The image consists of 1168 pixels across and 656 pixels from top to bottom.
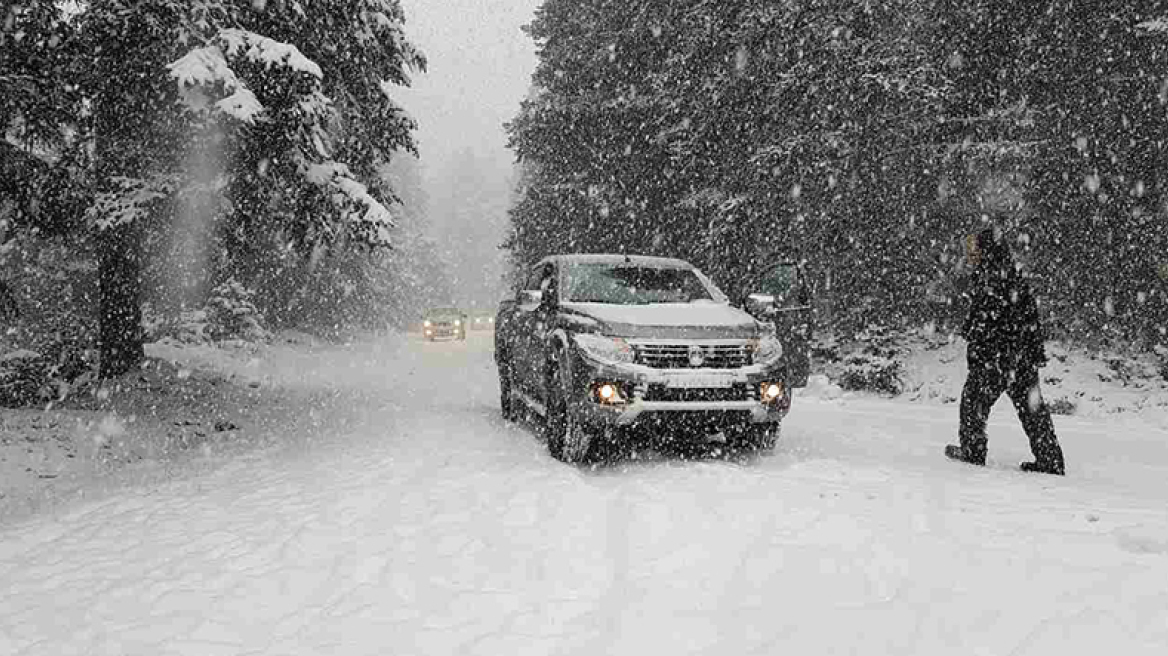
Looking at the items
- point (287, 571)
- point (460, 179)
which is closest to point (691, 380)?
point (287, 571)

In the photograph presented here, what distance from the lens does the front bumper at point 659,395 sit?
687cm

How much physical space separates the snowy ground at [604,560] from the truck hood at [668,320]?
1.14 metres

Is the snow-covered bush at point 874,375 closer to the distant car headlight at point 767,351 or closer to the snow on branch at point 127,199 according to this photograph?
the distant car headlight at point 767,351

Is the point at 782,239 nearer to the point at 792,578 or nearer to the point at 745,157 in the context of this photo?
the point at 745,157


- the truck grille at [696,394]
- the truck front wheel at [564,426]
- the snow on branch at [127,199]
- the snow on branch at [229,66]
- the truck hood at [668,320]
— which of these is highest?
the snow on branch at [229,66]

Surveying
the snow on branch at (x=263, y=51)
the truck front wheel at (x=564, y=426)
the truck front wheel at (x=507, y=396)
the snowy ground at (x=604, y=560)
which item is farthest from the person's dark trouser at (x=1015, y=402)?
the snow on branch at (x=263, y=51)

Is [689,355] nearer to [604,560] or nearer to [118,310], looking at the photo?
[604,560]

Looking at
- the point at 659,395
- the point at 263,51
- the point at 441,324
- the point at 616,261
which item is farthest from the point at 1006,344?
the point at 441,324

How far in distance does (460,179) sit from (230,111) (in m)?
93.4

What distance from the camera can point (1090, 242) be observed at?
14.6 metres

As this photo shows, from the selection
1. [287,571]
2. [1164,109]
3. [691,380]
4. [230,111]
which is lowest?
[287,571]

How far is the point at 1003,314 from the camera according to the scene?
7.05 m

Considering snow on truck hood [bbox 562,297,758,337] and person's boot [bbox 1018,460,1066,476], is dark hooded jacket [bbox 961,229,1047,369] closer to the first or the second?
person's boot [bbox 1018,460,1066,476]

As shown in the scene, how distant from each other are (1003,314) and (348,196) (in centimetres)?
803
